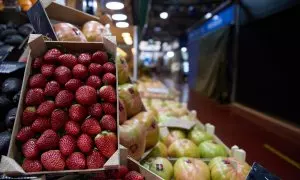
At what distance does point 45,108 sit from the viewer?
1.23 m

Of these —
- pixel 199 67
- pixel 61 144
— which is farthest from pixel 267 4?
pixel 61 144

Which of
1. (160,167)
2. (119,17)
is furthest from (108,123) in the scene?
(119,17)

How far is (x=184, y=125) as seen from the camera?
2.84 meters

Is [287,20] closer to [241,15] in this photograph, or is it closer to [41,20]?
[241,15]

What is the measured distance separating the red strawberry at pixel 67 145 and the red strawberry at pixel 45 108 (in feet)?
0.46

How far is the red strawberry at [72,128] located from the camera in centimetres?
121

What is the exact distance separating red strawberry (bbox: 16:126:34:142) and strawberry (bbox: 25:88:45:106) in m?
0.12

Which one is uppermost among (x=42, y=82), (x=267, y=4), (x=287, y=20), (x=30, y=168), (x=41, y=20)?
(x=267, y=4)

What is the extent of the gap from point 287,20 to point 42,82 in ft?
20.6

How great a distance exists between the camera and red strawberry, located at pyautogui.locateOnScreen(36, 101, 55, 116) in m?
1.23

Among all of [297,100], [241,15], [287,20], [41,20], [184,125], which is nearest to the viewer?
[41,20]

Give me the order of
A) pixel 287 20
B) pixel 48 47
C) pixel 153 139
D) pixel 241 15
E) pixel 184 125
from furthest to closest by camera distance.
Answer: pixel 241 15 → pixel 287 20 → pixel 184 125 → pixel 153 139 → pixel 48 47

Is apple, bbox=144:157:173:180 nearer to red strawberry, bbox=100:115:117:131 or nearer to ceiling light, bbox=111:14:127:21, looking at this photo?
red strawberry, bbox=100:115:117:131

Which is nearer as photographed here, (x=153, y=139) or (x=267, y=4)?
(x=153, y=139)
